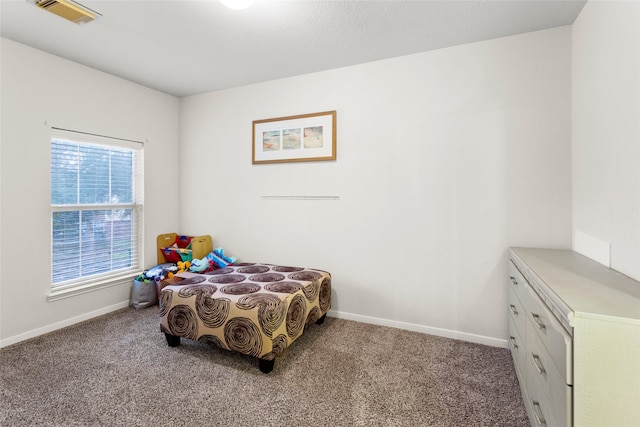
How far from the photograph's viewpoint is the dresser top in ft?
3.26

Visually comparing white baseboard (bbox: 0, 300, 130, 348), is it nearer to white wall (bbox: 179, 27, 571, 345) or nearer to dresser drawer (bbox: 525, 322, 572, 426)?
white wall (bbox: 179, 27, 571, 345)

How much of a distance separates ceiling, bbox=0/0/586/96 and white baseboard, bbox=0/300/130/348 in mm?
2419

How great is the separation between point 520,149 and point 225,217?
119 inches

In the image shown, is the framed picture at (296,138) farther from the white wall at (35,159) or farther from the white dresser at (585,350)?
the white dresser at (585,350)

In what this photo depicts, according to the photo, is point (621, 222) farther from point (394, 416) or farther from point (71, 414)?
point (71, 414)

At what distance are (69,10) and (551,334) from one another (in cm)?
328

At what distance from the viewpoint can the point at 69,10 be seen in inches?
78.0

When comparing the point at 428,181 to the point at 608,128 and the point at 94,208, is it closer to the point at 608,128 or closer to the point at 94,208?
the point at 608,128

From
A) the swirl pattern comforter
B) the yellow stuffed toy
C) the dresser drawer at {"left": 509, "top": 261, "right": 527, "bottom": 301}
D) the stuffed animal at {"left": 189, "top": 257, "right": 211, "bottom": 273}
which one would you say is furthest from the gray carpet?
the yellow stuffed toy

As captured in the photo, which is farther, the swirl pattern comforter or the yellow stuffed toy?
the yellow stuffed toy

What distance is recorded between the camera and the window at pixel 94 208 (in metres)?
2.74

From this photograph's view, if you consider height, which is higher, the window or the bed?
the window

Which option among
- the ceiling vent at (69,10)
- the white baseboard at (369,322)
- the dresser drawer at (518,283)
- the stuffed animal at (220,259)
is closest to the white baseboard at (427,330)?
the white baseboard at (369,322)

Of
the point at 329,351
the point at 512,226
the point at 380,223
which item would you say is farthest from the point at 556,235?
the point at 329,351
